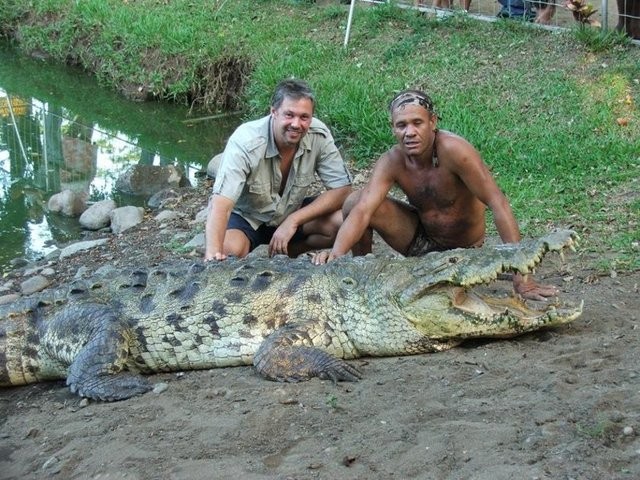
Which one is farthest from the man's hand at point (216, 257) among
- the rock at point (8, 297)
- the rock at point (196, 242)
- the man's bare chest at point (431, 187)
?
the rock at point (8, 297)

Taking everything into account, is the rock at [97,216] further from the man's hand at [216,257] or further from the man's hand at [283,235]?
the man's hand at [216,257]

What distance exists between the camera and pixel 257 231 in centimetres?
604

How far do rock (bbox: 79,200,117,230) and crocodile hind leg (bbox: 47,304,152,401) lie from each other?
3.71 metres

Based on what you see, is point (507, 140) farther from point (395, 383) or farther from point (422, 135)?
point (395, 383)

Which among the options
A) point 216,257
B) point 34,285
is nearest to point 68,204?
point 34,285

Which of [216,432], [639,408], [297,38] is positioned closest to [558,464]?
[639,408]

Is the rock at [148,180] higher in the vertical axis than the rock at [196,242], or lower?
higher

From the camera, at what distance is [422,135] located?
194 inches

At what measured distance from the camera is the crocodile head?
4.26 m

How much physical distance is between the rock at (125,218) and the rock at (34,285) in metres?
1.17

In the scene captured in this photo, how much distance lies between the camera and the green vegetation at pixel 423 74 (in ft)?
22.1

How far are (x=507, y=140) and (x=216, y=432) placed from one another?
473 cm

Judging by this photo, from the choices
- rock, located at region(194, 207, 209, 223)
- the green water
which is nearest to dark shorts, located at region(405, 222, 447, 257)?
rock, located at region(194, 207, 209, 223)

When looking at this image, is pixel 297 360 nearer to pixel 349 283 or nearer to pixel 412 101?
pixel 349 283
